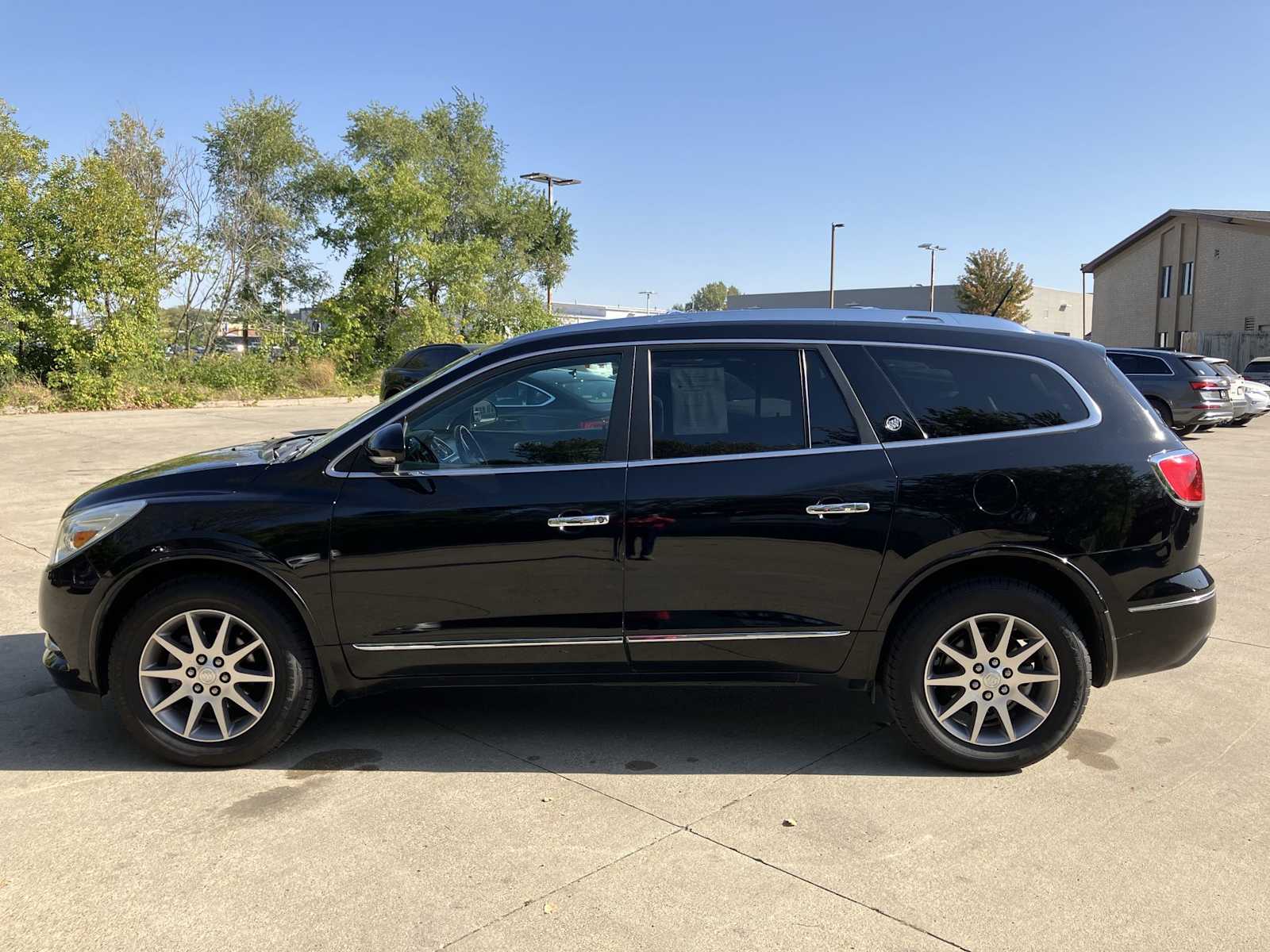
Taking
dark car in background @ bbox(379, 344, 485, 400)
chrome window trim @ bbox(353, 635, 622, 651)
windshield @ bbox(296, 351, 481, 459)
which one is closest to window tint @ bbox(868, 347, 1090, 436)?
chrome window trim @ bbox(353, 635, 622, 651)

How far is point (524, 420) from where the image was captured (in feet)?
13.3

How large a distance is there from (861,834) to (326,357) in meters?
29.6

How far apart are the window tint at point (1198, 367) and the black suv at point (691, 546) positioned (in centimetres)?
1738

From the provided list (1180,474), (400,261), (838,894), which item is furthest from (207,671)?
(400,261)

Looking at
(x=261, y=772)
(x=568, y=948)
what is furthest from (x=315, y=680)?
(x=568, y=948)

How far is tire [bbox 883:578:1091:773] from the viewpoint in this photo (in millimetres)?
3893

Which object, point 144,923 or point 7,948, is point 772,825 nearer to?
point 144,923

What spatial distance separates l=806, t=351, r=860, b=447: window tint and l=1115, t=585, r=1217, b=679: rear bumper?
131cm

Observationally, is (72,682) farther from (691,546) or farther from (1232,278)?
(1232,278)

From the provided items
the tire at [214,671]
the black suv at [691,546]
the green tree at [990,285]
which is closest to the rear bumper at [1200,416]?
the black suv at [691,546]

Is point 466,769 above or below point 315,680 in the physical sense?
below

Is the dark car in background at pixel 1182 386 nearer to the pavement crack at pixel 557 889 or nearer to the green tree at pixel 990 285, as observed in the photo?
the pavement crack at pixel 557 889

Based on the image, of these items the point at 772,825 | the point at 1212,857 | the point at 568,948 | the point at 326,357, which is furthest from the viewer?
the point at 326,357

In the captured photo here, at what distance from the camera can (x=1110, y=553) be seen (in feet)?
12.8
